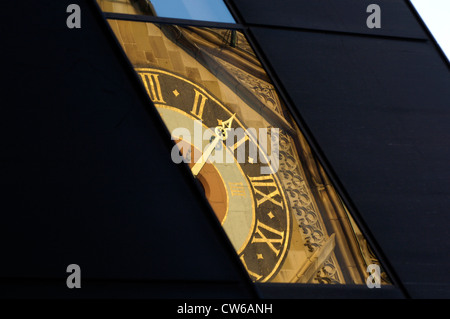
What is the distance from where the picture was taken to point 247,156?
4578mm

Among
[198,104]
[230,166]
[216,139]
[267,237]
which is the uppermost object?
[198,104]

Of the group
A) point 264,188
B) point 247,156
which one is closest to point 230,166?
point 247,156

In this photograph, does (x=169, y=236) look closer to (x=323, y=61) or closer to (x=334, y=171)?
(x=334, y=171)

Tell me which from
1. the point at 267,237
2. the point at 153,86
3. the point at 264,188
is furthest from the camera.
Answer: the point at 264,188

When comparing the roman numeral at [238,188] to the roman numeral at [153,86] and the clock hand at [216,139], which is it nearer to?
the clock hand at [216,139]

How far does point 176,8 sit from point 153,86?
751mm

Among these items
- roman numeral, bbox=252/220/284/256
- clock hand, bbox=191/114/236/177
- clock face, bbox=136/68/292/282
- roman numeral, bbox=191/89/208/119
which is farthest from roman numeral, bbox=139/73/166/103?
roman numeral, bbox=252/220/284/256

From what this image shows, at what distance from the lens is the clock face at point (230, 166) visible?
4191 millimetres

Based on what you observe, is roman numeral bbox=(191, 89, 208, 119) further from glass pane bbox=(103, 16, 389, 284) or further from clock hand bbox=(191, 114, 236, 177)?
clock hand bbox=(191, 114, 236, 177)

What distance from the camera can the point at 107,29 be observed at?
14.0 ft

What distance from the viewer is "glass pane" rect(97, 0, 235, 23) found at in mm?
4605

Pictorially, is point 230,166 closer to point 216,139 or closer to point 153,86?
point 216,139

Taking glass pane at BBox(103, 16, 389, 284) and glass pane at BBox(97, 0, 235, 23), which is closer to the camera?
glass pane at BBox(103, 16, 389, 284)

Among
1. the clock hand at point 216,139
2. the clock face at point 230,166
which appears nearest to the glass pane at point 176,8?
the clock face at point 230,166
